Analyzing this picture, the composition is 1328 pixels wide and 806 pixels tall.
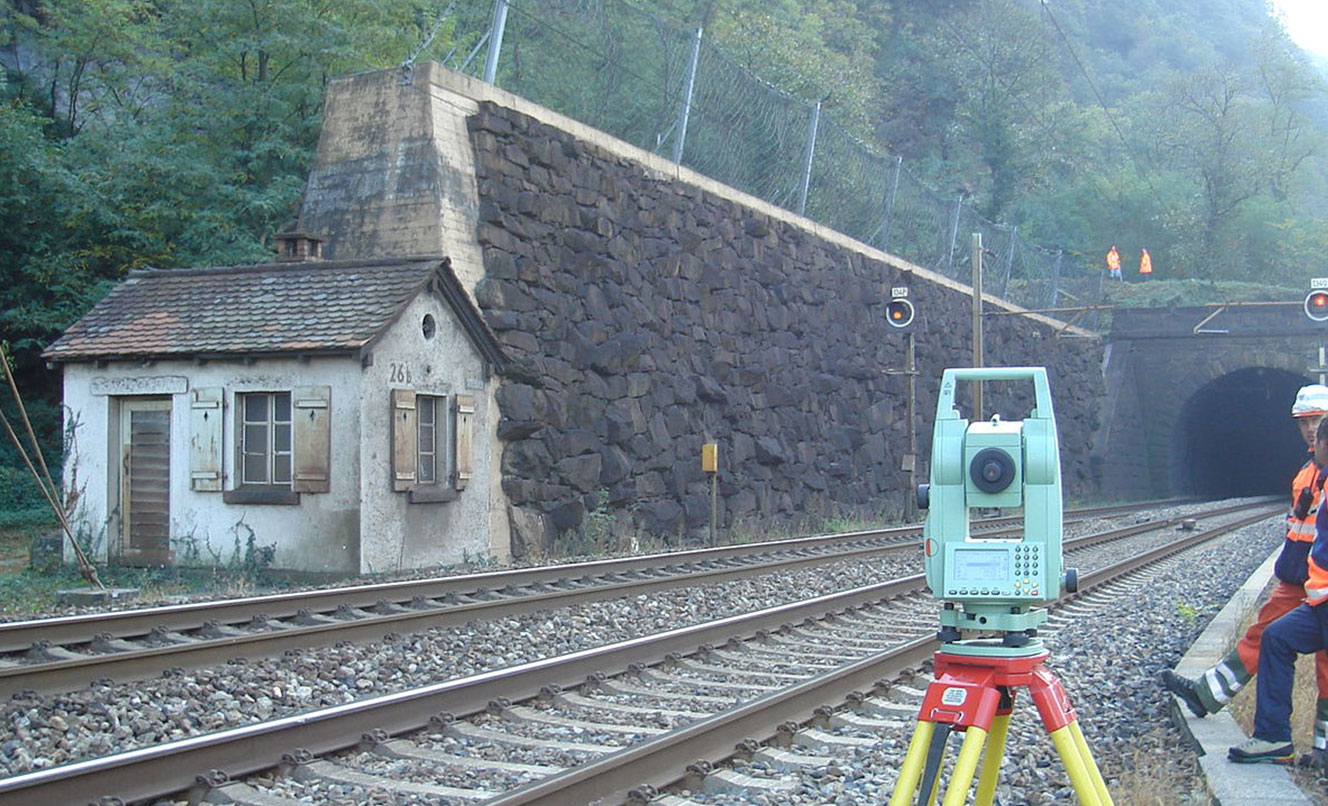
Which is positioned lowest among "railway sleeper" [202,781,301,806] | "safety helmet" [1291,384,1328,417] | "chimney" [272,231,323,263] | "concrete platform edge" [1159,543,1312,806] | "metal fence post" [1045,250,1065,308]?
"railway sleeper" [202,781,301,806]

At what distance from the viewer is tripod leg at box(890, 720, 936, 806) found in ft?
12.5

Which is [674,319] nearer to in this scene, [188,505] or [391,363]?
[391,363]

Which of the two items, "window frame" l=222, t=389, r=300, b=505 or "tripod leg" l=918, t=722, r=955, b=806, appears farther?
"window frame" l=222, t=389, r=300, b=505

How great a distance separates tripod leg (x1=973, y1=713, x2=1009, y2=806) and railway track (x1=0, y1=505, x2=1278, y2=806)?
1676 millimetres

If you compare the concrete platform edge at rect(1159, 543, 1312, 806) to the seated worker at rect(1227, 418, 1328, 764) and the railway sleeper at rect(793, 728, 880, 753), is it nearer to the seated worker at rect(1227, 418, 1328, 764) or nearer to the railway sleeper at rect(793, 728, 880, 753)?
the seated worker at rect(1227, 418, 1328, 764)

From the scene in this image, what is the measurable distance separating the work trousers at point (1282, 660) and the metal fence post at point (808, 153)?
62.5 ft

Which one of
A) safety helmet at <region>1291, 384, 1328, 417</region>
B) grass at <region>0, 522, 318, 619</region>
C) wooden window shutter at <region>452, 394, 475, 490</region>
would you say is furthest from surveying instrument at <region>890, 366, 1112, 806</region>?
wooden window shutter at <region>452, 394, 475, 490</region>

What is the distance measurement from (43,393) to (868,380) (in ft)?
51.4

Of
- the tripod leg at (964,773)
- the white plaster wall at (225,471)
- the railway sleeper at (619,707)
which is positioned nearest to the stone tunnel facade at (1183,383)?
the white plaster wall at (225,471)

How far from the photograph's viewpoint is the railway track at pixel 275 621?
722cm

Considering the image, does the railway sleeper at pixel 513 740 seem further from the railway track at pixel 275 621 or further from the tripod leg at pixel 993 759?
the tripod leg at pixel 993 759

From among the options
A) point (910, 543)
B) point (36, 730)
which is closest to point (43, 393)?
point (910, 543)

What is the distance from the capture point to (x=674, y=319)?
65.0 feet

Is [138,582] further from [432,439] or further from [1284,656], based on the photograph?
[1284,656]
